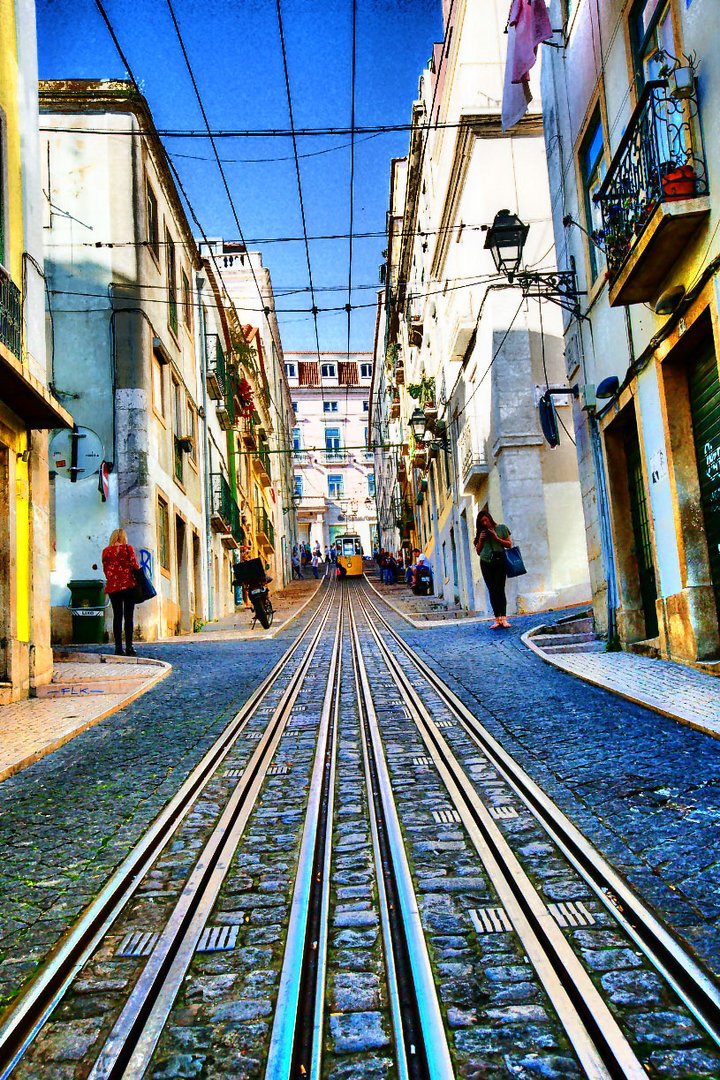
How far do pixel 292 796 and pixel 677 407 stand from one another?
18.5ft

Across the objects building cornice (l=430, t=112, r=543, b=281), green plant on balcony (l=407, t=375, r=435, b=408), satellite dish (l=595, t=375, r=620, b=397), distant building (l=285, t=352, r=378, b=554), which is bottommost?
satellite dish (l=595, t=375, r=620, b=397)

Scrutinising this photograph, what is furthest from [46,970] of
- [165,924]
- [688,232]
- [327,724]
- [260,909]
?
[688,232]

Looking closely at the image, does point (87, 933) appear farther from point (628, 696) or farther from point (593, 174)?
point (593, 174)

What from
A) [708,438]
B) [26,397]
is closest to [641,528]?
[708,438]

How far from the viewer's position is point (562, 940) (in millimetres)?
2713

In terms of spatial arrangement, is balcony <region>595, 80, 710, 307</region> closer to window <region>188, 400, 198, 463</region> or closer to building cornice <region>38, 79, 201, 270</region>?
building cornice <region>38, 79, 201, 270</region>

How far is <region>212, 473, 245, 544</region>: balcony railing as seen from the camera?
2541 centimetres

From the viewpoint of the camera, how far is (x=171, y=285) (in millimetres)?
20609

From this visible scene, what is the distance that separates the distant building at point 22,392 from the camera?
337 inches

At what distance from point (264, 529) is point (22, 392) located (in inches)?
1353

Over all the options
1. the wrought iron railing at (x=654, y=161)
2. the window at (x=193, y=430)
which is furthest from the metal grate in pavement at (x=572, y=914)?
the window at (x=193, y=430)

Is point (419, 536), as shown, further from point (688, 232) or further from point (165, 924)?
point (165, 924)

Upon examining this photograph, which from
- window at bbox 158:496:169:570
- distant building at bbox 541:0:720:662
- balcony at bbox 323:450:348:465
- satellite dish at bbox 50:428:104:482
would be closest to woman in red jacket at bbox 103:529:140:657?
satellite dish at bbox 50:428:104:482

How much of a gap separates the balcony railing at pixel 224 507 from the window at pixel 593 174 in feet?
52.1
